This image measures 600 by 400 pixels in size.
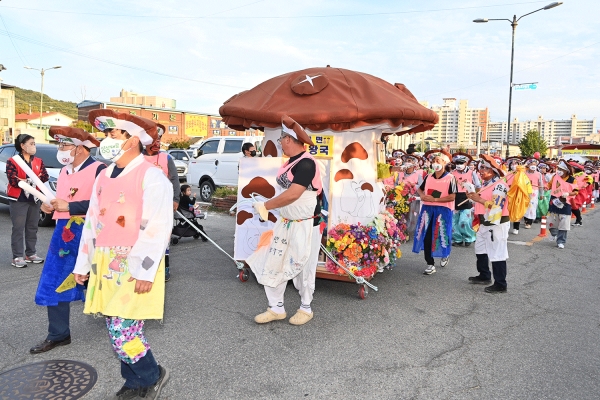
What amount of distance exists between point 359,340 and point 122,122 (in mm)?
2916

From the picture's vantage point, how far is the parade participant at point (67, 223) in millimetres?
3750

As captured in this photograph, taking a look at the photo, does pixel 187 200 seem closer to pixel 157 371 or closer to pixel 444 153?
pixel 444 153

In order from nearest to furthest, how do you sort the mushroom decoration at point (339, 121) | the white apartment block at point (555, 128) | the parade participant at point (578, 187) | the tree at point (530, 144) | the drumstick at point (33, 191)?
the drumstick at point (33, 191) < the mushroom decoration at point (339, 121) < the parade participant at point (578, 187) < the tree at point (530, 144) < the white apartment block at point (555, 128)

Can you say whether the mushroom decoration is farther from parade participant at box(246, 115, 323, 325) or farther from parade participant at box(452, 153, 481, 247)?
parade participant at box(452, 153, 481, 247)

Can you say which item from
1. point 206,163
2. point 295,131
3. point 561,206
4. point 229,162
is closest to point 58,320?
point 295,131

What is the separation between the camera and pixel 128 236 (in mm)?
2910

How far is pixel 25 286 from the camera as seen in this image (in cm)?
562

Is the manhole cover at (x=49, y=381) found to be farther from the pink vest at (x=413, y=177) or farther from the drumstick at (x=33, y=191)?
the pink vest at (x=413, y=177)

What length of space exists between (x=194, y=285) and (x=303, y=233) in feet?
7.21

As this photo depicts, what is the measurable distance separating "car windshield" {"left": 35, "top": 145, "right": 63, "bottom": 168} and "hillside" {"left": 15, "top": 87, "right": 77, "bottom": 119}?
3678 inches

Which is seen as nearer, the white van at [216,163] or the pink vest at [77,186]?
the pink vest at [77,186]

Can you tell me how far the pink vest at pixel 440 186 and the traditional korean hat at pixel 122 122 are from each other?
4774 mm

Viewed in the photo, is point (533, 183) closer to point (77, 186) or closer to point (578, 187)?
point (578, 187)

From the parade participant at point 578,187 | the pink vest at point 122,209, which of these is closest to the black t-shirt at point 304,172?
the pink vest at point 122,209
